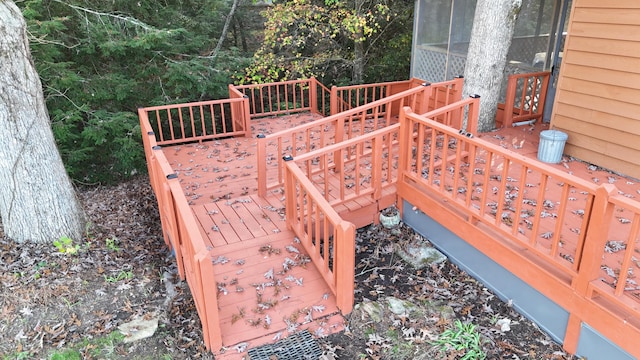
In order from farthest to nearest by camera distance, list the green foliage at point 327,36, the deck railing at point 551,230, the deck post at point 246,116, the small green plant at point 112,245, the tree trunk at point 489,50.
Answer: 1. the green foliage at point 327,36
2. the deck post at point 246,116
3. the tree trunk at point 489,50
4. the small green plant at point 112,245
5. the deck railing at point 551,230

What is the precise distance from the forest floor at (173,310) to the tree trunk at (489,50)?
3360 millimetres

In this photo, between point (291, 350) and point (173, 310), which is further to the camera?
point (173, 310)

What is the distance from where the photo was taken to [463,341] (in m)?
3.81

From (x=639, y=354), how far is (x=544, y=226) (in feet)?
4.99

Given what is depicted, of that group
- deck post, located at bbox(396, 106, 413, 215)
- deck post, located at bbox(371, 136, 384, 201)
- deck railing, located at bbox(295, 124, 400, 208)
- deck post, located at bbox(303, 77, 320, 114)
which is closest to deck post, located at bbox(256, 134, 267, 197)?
deck railing, located at bbox(295, 124, 400, 208)

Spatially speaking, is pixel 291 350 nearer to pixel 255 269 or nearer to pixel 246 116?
pixel 255 269

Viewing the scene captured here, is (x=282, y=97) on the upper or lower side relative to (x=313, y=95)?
lower

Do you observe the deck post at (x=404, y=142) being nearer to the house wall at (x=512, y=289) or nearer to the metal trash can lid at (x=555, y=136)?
the house wall at (x=512, y=289)

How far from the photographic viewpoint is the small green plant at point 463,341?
3.71 m

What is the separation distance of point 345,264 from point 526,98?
20.3ft

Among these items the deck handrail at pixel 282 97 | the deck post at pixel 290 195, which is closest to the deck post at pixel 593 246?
the deck post at pixel 290 195

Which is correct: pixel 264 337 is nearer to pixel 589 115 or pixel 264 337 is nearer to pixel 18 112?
pixel 18 112

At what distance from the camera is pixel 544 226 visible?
4.50m

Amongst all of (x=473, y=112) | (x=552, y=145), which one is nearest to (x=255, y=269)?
(x=473, y=112)
